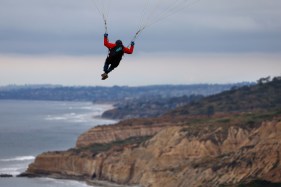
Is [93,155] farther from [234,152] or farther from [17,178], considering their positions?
[234,152]

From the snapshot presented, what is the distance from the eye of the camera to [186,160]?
89.7m

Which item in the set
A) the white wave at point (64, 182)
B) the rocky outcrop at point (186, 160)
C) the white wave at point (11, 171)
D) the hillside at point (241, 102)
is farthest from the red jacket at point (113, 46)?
the hillside at point (241, 102)

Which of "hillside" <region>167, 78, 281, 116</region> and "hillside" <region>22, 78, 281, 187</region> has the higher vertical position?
"hillside" <region>167, 78, 281, 116</region>

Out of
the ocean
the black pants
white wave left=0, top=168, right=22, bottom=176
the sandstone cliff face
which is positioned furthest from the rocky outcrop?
the black pants

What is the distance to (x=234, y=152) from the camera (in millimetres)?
87375

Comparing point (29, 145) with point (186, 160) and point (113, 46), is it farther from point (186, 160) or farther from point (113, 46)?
point (113, 46)

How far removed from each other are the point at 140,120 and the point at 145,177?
1500 inches

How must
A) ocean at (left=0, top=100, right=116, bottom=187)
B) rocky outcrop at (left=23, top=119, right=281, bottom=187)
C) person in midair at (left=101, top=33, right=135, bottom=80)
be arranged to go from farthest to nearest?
ocean at (left=0, top=100, right=116, bottom=187), rocky outcrop at (left=23, top=119, right=281, bottom=187), person in midair at (left=101, top=33, right=135, bottom=80)

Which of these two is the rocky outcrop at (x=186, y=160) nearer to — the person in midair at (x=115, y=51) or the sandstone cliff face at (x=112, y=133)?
the sandstone cliff face at (x=112, y=133)

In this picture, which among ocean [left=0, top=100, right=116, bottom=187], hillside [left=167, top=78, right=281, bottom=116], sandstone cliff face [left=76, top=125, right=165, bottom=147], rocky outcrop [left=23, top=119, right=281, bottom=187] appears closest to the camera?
rocky outcrop [left=23, top=119, right=281, bottom=187]

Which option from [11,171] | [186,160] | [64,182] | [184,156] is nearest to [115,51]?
[186,160]

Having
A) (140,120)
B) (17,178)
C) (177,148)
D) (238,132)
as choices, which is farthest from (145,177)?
(140,120)

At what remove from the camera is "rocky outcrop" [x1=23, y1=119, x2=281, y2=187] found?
79.5 meters

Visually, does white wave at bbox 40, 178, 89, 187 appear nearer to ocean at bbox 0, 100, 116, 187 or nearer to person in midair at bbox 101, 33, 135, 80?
ocean at bbox 0, 100, 116, 187
